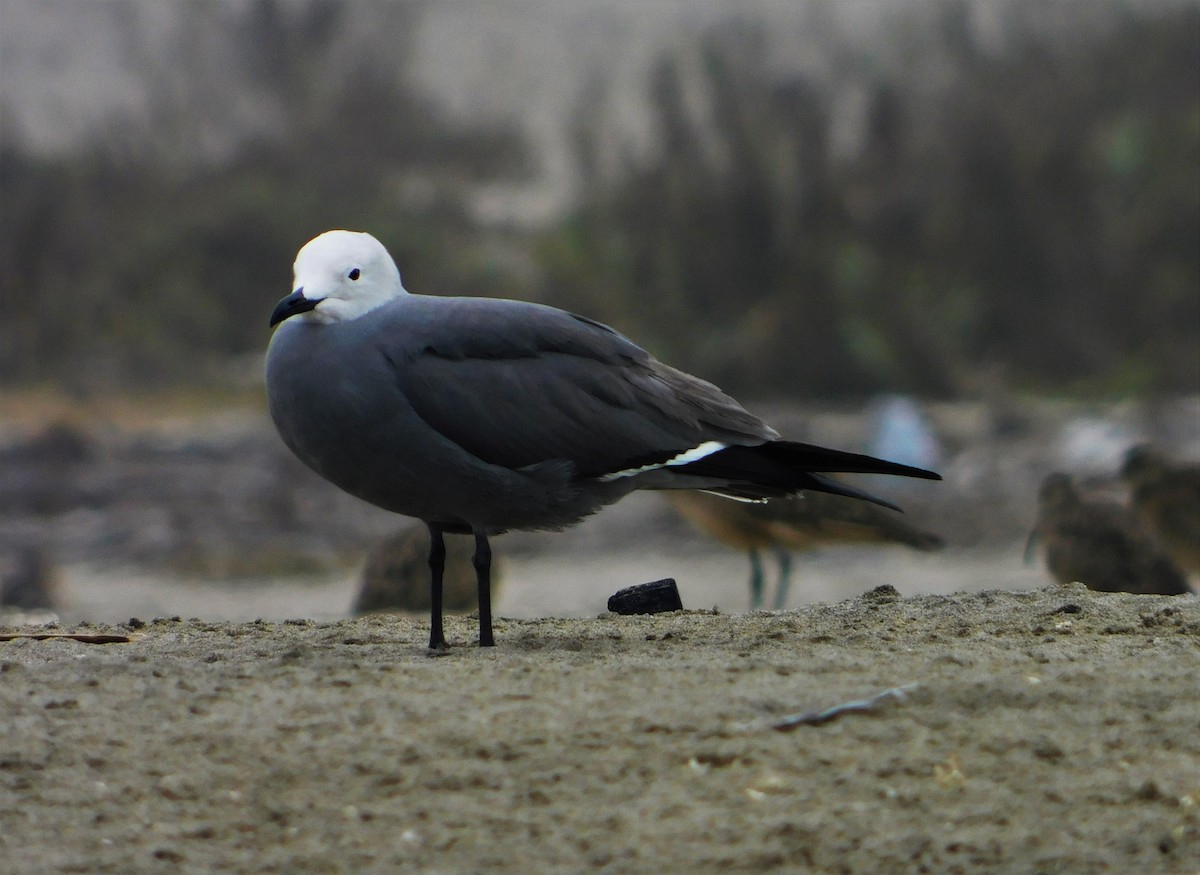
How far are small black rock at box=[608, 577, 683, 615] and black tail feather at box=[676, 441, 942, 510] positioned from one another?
0.67m

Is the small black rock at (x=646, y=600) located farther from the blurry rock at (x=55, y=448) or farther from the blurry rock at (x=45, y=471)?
the blurry rock at (x=55, y=448)

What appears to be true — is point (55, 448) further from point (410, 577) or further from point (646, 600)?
point (646, 600)

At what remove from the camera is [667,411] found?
4.60 meters

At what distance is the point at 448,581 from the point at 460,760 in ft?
13.2

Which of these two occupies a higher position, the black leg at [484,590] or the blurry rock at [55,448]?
the blurry rock at [55,448]

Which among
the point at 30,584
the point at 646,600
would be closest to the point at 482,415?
the point at 646,600

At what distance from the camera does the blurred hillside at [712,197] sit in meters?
15.2

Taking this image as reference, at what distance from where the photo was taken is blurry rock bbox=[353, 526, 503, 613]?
705 cm

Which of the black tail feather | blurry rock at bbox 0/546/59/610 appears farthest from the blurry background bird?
blurry rock at bbox 0/546/59/610

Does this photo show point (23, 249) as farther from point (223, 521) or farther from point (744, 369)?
point (744, 369)

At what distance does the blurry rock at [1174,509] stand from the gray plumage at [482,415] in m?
4.73

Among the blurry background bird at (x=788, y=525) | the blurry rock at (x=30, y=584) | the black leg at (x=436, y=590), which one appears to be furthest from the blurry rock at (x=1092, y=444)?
the black leg at (x=436, y=590)

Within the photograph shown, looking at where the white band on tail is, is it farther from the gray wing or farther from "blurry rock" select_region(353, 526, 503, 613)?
"blurry rock" select_region(353, 526, 503, 613)

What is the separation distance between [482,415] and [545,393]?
21 centimetres
